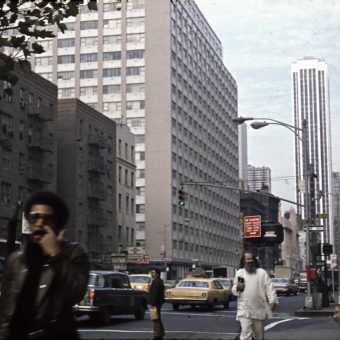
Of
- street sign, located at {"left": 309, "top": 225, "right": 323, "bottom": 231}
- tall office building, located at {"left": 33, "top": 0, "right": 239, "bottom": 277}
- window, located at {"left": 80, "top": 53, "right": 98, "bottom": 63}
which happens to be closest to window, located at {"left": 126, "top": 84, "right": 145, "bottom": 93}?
tall office building, located at {"left": 33, "top": 0, "right": 239, "bottom": 277}

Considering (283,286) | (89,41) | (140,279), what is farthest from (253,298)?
(89,41)

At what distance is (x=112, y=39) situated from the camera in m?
104

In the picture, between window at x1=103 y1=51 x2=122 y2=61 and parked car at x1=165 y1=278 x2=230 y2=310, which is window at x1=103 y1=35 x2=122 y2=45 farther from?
parked car at x1=165 y1=278 x2=230 y2=310

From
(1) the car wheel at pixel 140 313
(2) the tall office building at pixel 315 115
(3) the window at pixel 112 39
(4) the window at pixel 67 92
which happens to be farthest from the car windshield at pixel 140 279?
(3) the window at pixel 112 39

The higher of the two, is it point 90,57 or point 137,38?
point 137,38

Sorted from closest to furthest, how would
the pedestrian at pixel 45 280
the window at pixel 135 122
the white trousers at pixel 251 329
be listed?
the pedestrian at pixel 45 280 < the white trousers at pixel 251 329 < the window at pixel 135 122

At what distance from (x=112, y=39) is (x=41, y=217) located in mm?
101986

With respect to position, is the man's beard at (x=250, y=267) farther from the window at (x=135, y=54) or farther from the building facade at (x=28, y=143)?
the window at (x=135, y=54)

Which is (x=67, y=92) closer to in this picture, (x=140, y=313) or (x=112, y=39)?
(x=112, y=39)

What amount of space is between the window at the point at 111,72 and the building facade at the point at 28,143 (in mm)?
36414

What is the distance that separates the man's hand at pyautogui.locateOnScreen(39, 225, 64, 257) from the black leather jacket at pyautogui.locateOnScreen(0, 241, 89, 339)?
37 millimetres

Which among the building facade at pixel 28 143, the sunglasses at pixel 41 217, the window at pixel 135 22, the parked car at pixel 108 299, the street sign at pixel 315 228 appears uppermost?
the window at pixel 135 22

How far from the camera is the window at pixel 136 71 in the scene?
10175 centimetres

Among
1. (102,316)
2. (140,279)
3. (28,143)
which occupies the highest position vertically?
(28,143)
